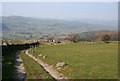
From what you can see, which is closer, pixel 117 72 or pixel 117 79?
pixel 117 79

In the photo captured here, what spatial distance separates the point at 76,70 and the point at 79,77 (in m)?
4.03

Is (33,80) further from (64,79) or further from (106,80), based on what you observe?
(106,80)

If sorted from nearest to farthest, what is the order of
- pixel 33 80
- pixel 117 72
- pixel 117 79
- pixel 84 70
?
1. pixel 117 79
2. pixel 33 80
3. pixel 117 72
4. pixel 84 70

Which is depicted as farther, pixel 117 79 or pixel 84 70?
pixel 84 70

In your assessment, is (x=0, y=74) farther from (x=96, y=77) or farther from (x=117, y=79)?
(x=117, y=79)

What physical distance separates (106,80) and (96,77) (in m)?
1.84

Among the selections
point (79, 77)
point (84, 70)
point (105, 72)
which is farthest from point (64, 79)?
point (105, 72)

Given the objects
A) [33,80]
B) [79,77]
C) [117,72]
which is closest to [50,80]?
[33,80]

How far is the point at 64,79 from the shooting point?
25984 mm

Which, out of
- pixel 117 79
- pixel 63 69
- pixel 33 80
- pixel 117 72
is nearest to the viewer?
pixel 117 79

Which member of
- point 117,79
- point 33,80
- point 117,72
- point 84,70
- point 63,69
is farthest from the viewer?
point 63,69

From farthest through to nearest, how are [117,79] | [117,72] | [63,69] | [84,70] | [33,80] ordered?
[63,69]
[84,70]
[117,72]
[33,80]
[117,79]

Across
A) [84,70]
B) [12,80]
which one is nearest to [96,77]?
[84,70]

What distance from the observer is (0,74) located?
26359mm
